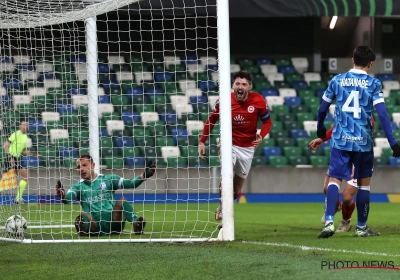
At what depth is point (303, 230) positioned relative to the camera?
1084 cm

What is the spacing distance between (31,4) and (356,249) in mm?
4940

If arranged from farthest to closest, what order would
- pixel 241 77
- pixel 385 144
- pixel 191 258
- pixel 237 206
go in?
1. pixel 385 144
2. pixel 237 206
3. pixel 241 77
4. pixel 191 258

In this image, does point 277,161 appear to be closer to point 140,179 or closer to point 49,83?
point 49,83

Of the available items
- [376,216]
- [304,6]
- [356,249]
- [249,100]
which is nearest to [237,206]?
[376,216]

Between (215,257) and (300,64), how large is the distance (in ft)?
60.9

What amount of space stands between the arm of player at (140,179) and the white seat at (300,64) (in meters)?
15.9

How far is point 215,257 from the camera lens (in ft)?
24.0

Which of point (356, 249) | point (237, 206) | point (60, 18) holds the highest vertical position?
point (60, 18)

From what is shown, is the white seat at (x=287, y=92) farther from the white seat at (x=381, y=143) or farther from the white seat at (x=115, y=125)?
the white seat at (x=115, y=125)

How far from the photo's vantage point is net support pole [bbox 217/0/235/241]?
896cm

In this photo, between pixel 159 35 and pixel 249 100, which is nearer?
pixel 249 100

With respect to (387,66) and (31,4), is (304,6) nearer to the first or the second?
(387,66)

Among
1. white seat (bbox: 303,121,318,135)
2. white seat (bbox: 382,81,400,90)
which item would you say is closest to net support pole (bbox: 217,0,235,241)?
white seat (bbox: 303,121,318,135)

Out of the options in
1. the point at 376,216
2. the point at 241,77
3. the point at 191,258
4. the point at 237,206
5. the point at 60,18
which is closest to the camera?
the point at 191,258
